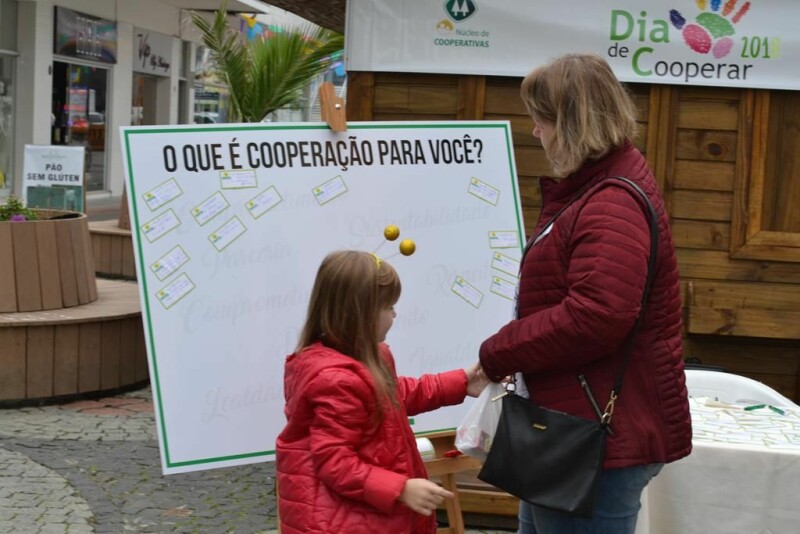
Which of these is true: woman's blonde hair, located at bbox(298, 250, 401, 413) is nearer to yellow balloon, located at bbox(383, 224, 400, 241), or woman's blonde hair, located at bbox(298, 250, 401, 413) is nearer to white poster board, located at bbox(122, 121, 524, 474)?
white poster board, located at bbox(122, 121, 524, 474)

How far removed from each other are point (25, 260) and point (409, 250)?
11.1 feet

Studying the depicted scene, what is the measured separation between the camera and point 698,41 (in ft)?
16.0

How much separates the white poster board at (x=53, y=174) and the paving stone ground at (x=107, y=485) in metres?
5.01

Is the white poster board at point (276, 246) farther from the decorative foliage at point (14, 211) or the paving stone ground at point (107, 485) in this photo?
the decorative foliage at point (14, 211)

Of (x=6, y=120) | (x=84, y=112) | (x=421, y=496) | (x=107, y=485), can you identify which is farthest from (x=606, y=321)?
(x=84, y=112)

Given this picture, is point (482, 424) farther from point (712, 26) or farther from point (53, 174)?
point (53, 174)

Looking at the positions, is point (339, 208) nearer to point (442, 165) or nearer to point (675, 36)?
point (442, 165)

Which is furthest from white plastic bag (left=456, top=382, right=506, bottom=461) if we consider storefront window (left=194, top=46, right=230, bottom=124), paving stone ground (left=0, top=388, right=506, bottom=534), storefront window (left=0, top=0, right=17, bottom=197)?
storefront window (left=194, top=46, right=230, bottom=124)

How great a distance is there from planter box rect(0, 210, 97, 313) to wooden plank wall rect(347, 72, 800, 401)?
87.3 inches

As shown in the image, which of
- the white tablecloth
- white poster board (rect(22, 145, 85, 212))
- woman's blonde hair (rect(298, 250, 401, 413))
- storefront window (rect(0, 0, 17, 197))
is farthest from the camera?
storefront window (rect(0, 0, 17, 197))

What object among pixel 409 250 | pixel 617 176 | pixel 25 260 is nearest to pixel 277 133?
pixel 409 250

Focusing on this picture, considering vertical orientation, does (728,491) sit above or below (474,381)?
below

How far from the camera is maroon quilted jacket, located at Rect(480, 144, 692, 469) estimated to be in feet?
7.29

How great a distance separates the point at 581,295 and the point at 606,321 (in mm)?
76
